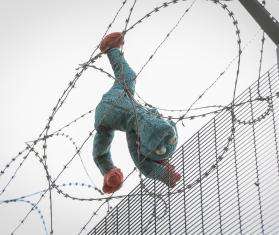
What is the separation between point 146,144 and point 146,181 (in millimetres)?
1697

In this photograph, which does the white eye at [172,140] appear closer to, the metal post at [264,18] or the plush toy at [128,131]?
the plush toy at [128,131]

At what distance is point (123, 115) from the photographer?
10961mm

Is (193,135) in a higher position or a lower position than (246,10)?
higher

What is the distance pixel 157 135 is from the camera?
1028 cm

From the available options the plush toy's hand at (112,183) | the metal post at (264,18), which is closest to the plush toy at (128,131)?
the plush toy's hand at (112,183)

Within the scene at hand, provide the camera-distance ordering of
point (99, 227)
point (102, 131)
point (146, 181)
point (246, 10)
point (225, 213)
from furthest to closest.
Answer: point (99, 227)
point (146, 181)
point (102, 131)
point (225, 213)
point (246, 10)

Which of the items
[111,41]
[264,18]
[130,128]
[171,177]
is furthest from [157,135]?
[264,18]

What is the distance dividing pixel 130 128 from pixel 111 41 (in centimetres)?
171

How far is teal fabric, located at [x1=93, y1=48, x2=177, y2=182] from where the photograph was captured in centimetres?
1035

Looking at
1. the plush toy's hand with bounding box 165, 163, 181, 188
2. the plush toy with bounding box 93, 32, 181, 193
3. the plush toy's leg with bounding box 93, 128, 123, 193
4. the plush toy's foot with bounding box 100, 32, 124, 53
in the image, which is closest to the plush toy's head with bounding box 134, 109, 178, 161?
the plush toy with bounding box 93, 32, 181, 193

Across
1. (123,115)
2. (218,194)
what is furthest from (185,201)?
(123,115)

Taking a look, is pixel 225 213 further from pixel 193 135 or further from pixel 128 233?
pixel 128 233

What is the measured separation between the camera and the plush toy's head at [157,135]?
404 inches

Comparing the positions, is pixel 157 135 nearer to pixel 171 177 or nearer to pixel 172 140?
pixel 172 140
